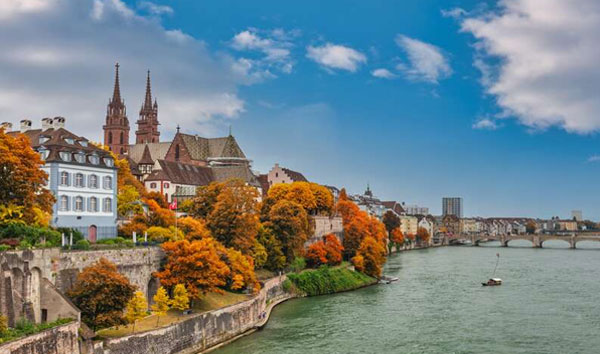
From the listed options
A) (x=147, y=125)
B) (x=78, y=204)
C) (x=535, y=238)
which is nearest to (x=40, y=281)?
(x=78, y=204)

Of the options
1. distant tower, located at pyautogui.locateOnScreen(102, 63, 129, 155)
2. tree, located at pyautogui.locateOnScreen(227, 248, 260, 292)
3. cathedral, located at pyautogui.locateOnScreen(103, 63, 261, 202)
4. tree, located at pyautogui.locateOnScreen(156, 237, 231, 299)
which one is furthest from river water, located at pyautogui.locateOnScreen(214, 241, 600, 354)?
distant tower, located at pyautogui.locateOnScreen(102, 63, 129, 155)

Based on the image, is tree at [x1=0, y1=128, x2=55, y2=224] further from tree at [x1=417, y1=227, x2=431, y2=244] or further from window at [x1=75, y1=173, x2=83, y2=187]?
tree at [x1=417, y1=227, x2=431, y2=244]

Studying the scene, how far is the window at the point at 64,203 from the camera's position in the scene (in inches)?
1654

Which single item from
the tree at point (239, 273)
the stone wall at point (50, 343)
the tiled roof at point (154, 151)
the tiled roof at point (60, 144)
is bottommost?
the stone wall at point (50, 343)

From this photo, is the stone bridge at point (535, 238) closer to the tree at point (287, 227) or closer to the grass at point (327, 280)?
the grass at point (327, 280)

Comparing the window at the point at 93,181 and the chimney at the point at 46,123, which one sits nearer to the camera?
the window at the point at 93,181

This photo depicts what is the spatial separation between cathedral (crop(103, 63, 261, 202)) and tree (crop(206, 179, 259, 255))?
2927 cm

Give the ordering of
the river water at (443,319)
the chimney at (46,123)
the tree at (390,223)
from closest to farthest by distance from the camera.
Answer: the river water at (443,319) < the chimney at (46,123) < the tree at (390,223)

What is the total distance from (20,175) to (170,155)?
6945 centimetres

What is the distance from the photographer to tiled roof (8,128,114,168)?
136ft

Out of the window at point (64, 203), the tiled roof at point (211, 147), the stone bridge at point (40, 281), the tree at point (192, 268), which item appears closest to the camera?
the stone bridge at point (40, 281)

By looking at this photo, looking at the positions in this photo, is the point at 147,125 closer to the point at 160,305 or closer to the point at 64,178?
the point at 64,178

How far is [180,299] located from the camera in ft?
123

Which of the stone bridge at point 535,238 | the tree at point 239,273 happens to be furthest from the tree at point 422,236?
the tree at point 239,273
